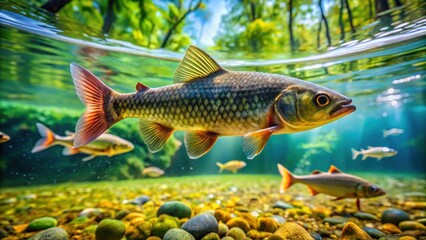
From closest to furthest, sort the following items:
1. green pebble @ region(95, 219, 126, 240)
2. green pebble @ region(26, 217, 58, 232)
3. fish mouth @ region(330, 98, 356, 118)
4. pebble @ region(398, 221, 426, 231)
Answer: fish mouth @ region(330, 98, 356, 118)
green pebble @ region(95, 219, 126, 240)
pebble @ region(398, 221, 426, 231)
green pebble @ region(26, 217, 58, 232)

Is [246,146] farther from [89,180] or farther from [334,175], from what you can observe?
[89,180]

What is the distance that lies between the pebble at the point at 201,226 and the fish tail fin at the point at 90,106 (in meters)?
2.03

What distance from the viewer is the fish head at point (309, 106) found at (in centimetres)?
243

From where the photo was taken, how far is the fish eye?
96.4 inches

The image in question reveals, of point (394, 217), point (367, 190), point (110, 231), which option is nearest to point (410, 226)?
point (394, 217)

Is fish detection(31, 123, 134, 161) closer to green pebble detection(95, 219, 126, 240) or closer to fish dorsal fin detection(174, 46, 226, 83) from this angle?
green pebble detection(95, 219, 126, 240)

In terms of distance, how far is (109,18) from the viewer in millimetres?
6613

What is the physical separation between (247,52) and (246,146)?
22.3 ft

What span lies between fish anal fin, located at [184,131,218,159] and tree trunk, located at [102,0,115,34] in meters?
5.32

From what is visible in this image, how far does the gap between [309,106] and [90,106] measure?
2850mm

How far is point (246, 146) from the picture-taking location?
2527 millimetres

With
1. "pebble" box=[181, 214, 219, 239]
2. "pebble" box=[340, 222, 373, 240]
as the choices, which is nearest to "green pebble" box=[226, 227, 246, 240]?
"pebble" box=[181, 214, 219, 239]

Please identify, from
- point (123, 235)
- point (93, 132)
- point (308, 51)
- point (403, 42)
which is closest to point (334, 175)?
point (123, 235)

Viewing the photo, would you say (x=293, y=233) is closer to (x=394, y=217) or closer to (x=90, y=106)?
(x=394, y=217)
